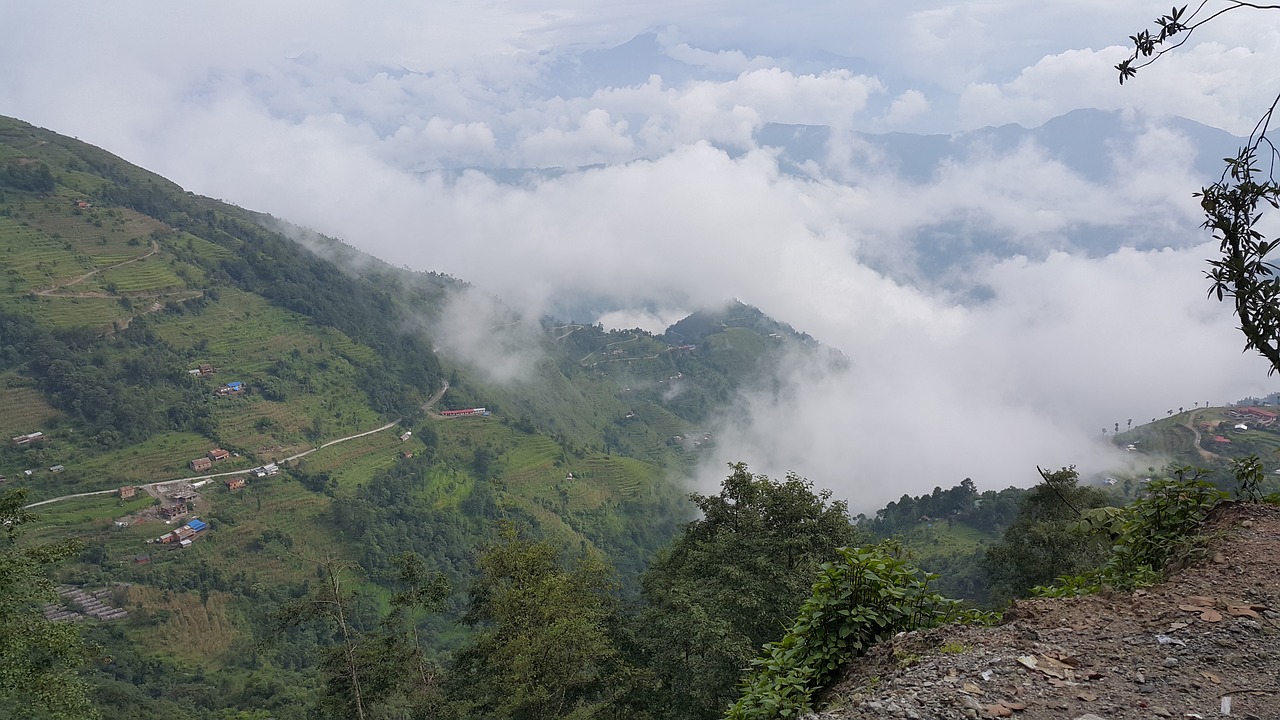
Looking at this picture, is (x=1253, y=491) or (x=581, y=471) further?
(x=581, y=471)

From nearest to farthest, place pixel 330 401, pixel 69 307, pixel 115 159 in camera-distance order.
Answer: pixel 69 307 < pixel 330 401 < pixel 115 159

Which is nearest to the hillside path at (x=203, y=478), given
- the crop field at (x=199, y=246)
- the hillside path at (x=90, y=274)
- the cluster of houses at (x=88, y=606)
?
the cluster of houses at (x=88, y=606)

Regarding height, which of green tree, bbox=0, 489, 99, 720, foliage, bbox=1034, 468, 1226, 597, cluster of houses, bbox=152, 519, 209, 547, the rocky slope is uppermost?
foliage, bbox=1034, 468, 1226, 597

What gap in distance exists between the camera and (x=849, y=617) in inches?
226

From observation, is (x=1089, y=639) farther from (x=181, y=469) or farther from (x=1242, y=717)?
(x=181, y=469)

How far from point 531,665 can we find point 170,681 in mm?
52863

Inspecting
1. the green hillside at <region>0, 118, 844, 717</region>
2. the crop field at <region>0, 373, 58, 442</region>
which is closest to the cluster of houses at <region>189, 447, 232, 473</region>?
the green hillside at <region>0, 118, 844, 717</region>

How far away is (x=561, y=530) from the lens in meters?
90.1

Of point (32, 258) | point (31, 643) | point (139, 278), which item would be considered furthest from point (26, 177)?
point (31, 643)

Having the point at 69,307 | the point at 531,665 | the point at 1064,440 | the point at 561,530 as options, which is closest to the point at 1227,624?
the point at 531,665

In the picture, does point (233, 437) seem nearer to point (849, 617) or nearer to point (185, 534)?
point (185, 534)

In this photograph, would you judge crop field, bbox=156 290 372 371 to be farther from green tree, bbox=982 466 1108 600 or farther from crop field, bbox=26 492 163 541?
green tree, bbox=982 466 1108 600

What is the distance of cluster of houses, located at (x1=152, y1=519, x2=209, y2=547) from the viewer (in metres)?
65.7

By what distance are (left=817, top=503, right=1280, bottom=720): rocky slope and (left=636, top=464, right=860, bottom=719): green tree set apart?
9560mm
